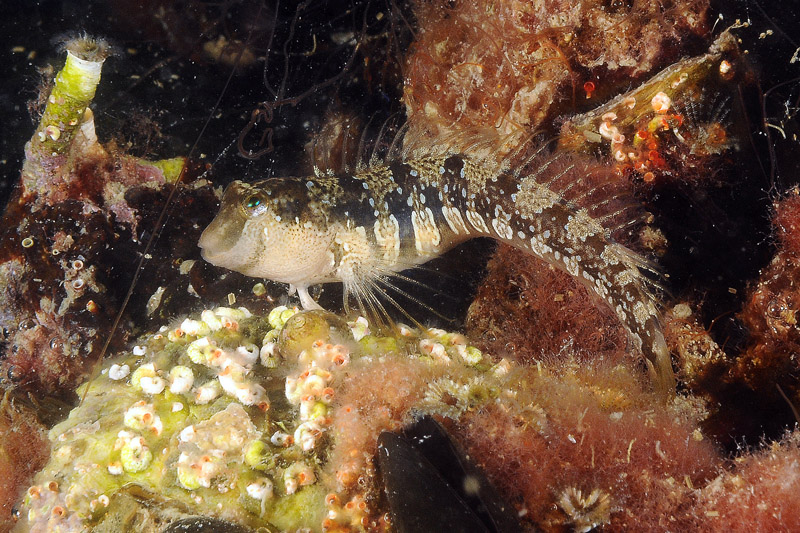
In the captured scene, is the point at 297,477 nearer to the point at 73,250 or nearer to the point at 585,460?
the point at 585,460

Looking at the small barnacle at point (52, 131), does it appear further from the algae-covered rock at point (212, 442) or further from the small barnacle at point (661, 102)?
the small barnacle at point (661, 102)

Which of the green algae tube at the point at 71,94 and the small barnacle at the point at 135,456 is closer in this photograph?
the small barnacle at the point at 135,456

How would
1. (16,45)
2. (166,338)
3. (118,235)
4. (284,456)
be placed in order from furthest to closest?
(16,45)
(118,235)
(166,338)
(284,456)

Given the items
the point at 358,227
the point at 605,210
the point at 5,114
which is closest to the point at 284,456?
the point at 358,227

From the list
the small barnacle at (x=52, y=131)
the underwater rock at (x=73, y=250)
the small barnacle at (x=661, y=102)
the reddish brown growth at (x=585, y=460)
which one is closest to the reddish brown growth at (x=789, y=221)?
the small barnacle at (x=661, y=102)

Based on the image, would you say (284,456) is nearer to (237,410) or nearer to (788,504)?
(237,410)
